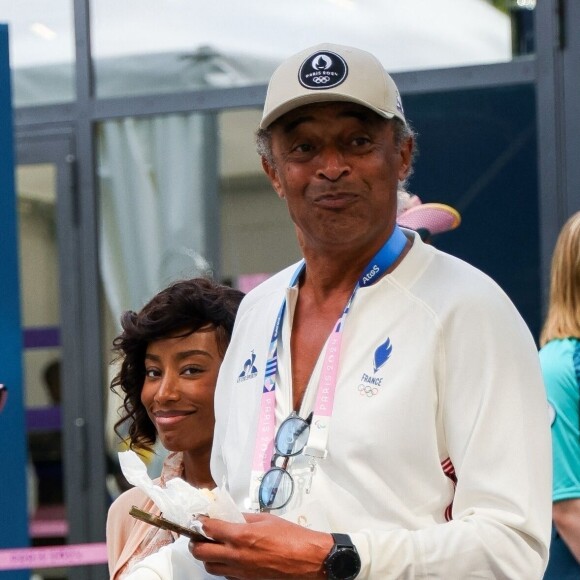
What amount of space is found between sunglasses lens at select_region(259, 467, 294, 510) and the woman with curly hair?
0.99 metres

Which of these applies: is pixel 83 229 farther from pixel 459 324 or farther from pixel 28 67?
pixel 459 324

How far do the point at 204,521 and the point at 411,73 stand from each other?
460cm

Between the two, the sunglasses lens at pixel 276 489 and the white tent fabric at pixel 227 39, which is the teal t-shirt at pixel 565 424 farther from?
the white tent fabric at pixel 227 39

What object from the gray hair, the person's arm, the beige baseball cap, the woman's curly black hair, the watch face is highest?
the beige baseball cap

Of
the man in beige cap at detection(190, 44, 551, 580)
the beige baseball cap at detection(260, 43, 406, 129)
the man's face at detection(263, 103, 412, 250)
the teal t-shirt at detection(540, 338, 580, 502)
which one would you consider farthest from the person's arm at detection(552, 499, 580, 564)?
the beige baseball cap at detection(260, 43, 406, 129)

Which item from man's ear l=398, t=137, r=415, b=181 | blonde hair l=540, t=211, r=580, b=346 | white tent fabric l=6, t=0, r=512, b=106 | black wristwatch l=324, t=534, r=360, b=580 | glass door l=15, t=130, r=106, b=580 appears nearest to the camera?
black wristwatch l=324, t=534, r=360, b=580

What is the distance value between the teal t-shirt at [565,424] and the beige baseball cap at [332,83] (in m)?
1.90

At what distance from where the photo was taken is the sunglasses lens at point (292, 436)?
229cm

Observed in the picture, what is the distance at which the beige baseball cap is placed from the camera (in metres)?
2.35

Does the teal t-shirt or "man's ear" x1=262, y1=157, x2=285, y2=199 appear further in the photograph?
the teal t-shirt

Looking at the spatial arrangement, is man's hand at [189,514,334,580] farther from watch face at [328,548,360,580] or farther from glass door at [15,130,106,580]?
glass door at [15,130,106,580]

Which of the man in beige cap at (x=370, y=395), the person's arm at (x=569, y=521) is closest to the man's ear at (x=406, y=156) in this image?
the man in beige cap at (x=370, y=395)

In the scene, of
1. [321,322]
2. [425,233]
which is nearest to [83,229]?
[425,233]

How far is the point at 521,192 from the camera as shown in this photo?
634cm
